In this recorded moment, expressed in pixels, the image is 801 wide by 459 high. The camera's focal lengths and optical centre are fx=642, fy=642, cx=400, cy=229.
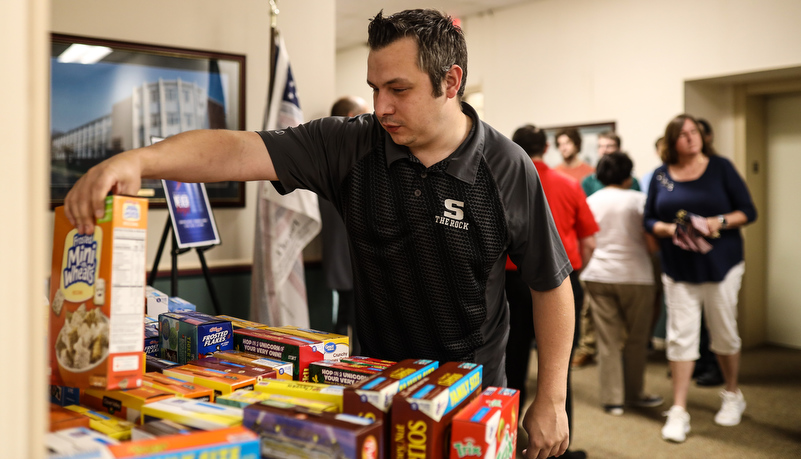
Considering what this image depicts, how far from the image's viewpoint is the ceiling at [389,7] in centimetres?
686

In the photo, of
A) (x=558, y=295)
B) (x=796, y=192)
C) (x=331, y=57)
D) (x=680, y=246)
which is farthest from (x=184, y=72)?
(x=796, y=192)

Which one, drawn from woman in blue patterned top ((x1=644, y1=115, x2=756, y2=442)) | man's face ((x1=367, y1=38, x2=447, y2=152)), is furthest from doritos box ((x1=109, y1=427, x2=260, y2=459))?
woman in blue patterned top ((x1=644, y1=115, x2=756, y2=442))

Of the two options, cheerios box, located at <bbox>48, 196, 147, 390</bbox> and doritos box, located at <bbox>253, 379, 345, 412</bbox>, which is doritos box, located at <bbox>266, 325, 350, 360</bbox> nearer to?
doritos box, located at <bbox>253, 379, 345, 412</bbox>

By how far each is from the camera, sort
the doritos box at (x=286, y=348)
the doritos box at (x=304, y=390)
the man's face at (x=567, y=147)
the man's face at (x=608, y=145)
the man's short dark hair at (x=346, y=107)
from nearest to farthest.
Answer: the doritos box at (x=304, y=390), the doritos box at (x=286, y=348), the man's short dark hair at (x=346, y=107), the man's face at (x=608, y=145), the man's face at (x=567, y=147)

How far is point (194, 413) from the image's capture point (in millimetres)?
958

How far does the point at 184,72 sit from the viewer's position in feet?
11.4

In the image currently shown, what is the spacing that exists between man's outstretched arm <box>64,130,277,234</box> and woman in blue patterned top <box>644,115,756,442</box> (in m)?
2.91

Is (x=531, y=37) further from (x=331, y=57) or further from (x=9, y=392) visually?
(x=9, y=392)

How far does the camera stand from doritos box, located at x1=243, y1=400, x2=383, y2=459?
0.86 m

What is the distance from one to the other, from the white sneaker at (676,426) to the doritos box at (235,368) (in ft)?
10.0

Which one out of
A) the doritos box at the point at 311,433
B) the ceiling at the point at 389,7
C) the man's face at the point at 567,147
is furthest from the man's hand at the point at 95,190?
the ceiling at the point at 389,7

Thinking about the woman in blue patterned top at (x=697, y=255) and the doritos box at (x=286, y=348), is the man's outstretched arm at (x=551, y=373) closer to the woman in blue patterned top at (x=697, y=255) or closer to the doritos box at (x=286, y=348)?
the doritos box at (x=286, y=348)

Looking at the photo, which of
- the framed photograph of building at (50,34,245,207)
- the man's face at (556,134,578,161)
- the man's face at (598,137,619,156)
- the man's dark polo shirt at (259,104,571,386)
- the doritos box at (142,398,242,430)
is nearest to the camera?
the doritos box at (142,398,242,430)

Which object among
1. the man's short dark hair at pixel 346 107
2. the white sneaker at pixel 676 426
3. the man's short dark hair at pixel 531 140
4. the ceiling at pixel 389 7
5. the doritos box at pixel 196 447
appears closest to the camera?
the doritos box at pixel 196 447
